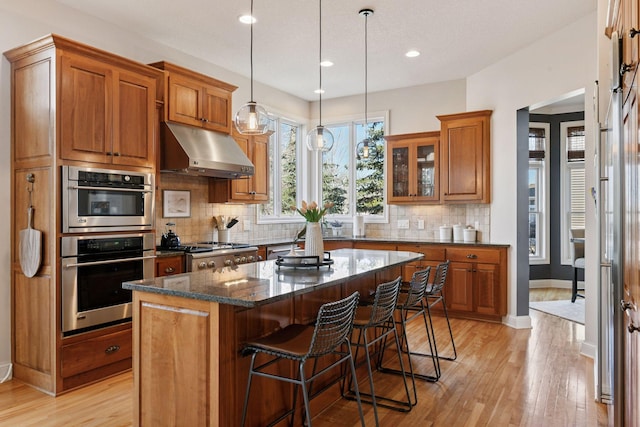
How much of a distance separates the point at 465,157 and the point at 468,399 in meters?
3.25

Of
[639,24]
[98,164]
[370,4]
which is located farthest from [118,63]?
[639,24]

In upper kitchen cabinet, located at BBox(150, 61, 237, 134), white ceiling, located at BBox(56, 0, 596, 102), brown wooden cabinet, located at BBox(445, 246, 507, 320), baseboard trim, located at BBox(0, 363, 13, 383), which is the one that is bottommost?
baseboard trim, located at BBox(0, 363, 13, 383)

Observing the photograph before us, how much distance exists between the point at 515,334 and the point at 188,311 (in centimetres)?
382

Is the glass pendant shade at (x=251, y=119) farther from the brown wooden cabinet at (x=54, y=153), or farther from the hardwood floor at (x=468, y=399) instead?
the hardwood floor at (x=468, y=399)

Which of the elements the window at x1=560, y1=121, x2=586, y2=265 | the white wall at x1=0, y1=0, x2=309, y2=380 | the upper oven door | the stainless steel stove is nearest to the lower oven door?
the upper oven door

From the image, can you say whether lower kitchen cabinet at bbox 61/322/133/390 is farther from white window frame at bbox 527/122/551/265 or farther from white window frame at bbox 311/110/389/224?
white window frame at bbox 527/122/551/265

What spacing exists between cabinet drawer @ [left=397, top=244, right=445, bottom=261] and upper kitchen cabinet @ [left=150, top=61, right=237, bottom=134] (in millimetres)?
2639

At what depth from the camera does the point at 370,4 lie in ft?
12.6

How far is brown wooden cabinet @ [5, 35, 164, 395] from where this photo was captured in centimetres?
317

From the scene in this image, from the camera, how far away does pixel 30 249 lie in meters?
3.27

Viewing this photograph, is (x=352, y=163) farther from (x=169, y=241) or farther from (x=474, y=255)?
(x=169, y=241)

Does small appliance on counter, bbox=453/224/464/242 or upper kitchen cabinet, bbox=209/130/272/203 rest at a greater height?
upper kitchen cabinet, bbox=209/130/272/203

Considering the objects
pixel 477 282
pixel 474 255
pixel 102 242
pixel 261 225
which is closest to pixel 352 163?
pixel 261 225

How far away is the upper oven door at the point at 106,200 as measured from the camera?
323 cm
